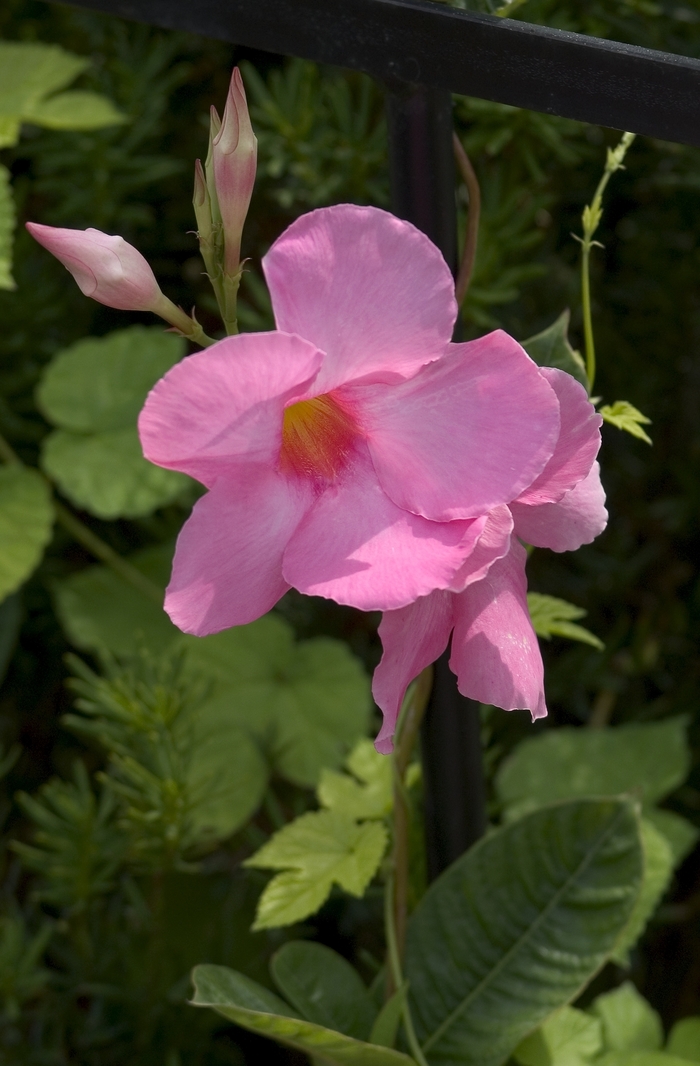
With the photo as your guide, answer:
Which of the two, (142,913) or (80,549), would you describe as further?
(80,549)

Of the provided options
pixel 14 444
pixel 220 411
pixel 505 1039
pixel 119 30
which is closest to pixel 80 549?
pixel 14 444

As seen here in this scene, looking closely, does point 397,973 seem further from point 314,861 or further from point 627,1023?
point 627,1023

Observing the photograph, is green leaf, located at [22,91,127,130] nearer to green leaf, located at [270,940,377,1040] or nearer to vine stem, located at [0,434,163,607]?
vine stem, located at [0,434,163,607]

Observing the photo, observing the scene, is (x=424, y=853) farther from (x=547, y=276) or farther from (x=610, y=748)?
(x=547, y=276)

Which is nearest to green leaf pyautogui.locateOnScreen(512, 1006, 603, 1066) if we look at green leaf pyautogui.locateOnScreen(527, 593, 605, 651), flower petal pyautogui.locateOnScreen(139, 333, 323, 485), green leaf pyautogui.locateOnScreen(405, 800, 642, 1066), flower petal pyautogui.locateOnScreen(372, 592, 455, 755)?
green leaf pyautogui.locateOnScreen(405, 800, 642, 1066)

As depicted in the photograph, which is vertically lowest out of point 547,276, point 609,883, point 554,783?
point 554,783

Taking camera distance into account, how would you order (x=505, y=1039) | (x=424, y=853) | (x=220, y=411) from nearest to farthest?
1. (x=220, y=411)
2. (x=505, y=1039)
3. (x=424, y=853)

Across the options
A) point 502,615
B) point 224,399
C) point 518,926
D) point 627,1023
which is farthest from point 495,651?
point 627,1023
